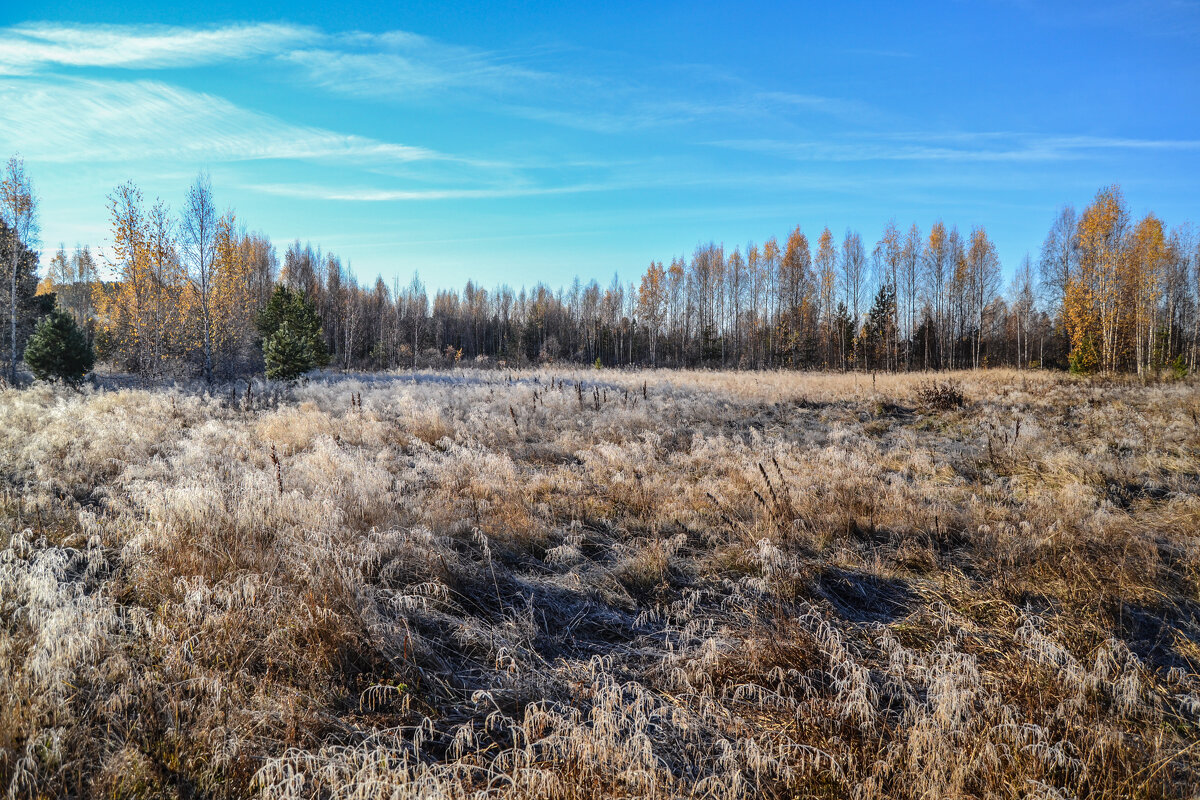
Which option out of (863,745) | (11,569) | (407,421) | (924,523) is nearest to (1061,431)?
(924,523)

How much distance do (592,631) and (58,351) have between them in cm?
2383

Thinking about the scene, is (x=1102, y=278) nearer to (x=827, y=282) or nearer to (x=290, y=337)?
(x=827, y=282)

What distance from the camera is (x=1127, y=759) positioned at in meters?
2.51

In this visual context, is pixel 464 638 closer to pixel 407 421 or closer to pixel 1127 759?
pixel 1127 759

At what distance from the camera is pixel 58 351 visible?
60.0ft

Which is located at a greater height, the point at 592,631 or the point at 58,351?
the point at 58,351

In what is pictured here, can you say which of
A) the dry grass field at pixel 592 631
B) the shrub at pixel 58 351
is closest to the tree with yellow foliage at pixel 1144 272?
the dry grass field at pixel 592 631

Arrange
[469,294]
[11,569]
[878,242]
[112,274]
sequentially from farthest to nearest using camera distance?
[469,294] → [878,242] → [112,274] → [11,569]

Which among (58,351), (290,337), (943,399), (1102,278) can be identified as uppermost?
(1102,278)

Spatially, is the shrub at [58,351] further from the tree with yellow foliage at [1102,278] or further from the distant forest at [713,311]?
the tree with yellow foliage at [1102,278]

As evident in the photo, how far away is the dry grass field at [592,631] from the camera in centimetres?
244

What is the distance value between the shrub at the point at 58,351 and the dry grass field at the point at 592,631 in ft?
49.6

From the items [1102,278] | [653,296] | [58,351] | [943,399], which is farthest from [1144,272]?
[58,351]

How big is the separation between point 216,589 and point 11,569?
164 cm
